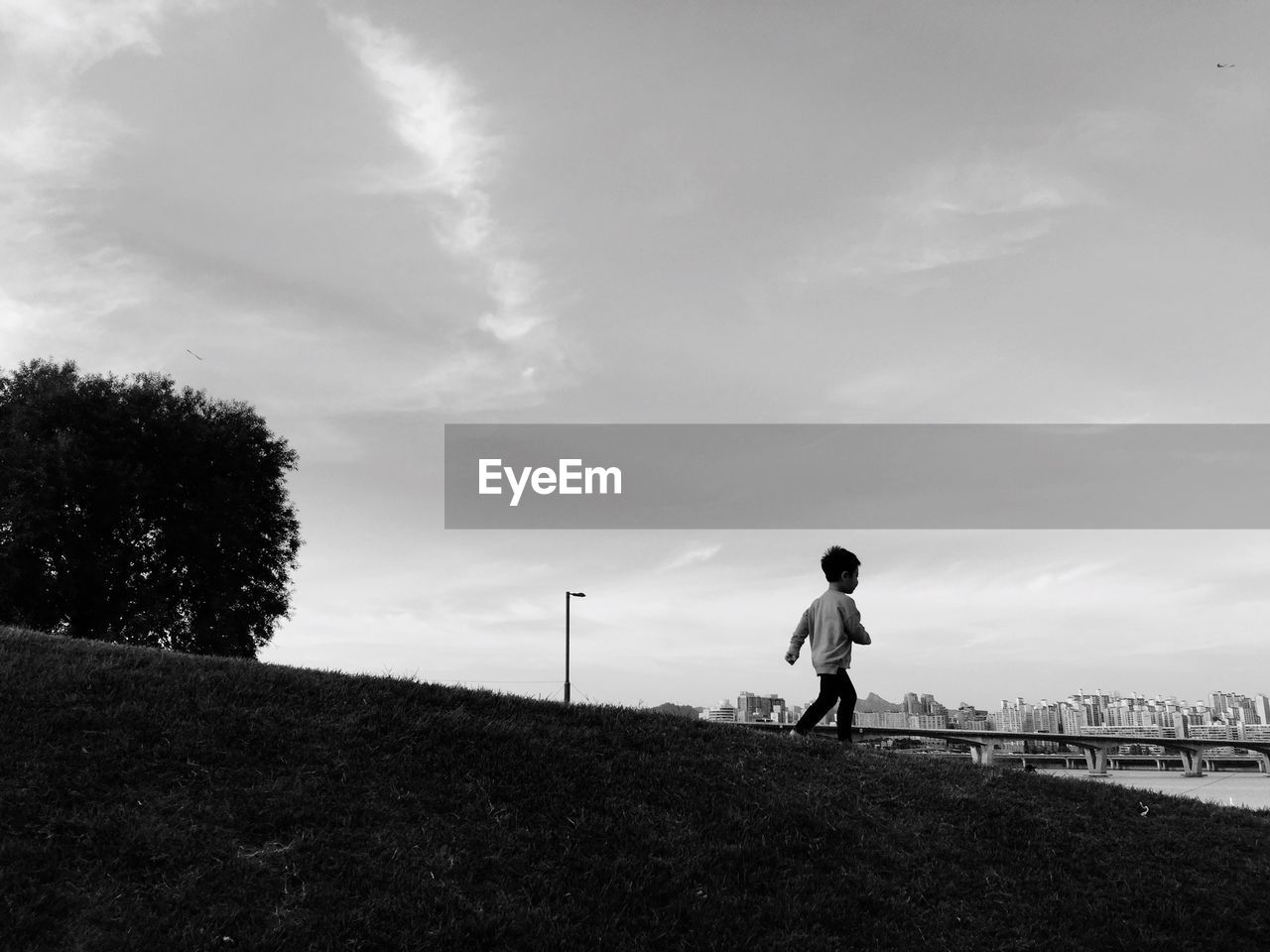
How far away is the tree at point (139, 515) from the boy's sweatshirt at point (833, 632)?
72.7 feet

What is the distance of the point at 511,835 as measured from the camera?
7.13 meters

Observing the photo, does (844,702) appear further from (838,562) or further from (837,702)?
(838,562)

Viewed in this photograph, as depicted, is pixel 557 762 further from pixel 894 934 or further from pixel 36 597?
pixel 36 597

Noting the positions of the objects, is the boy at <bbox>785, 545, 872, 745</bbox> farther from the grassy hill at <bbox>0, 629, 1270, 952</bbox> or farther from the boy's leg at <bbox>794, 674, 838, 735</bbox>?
the grassy hill at <bbox>0, 629, 1270, 952</bbox>

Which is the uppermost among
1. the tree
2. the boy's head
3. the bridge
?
the tree

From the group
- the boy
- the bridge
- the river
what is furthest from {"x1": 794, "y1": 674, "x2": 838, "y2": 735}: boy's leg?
the bridge

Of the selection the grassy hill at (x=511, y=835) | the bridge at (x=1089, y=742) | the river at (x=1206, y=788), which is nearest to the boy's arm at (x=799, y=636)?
the grassy hill at (x=511, y=835)

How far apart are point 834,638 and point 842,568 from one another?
94 centimetres

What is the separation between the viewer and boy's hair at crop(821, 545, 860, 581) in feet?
36.0

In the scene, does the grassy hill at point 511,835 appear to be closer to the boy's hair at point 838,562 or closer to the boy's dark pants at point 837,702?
the boy's dark pants at point 837,702

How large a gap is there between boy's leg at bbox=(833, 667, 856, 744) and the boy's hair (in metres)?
1.16

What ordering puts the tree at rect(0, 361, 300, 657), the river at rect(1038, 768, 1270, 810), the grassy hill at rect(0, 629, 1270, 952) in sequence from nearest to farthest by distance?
the grassy hill at rect(0, 629, 1270, 952)
the river at rect(1038, 768, 1270, 810)
the tree at rect(0, 361, 300, 657)

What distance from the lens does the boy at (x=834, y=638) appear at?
10.5 metres

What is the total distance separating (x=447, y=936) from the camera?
5.80m
